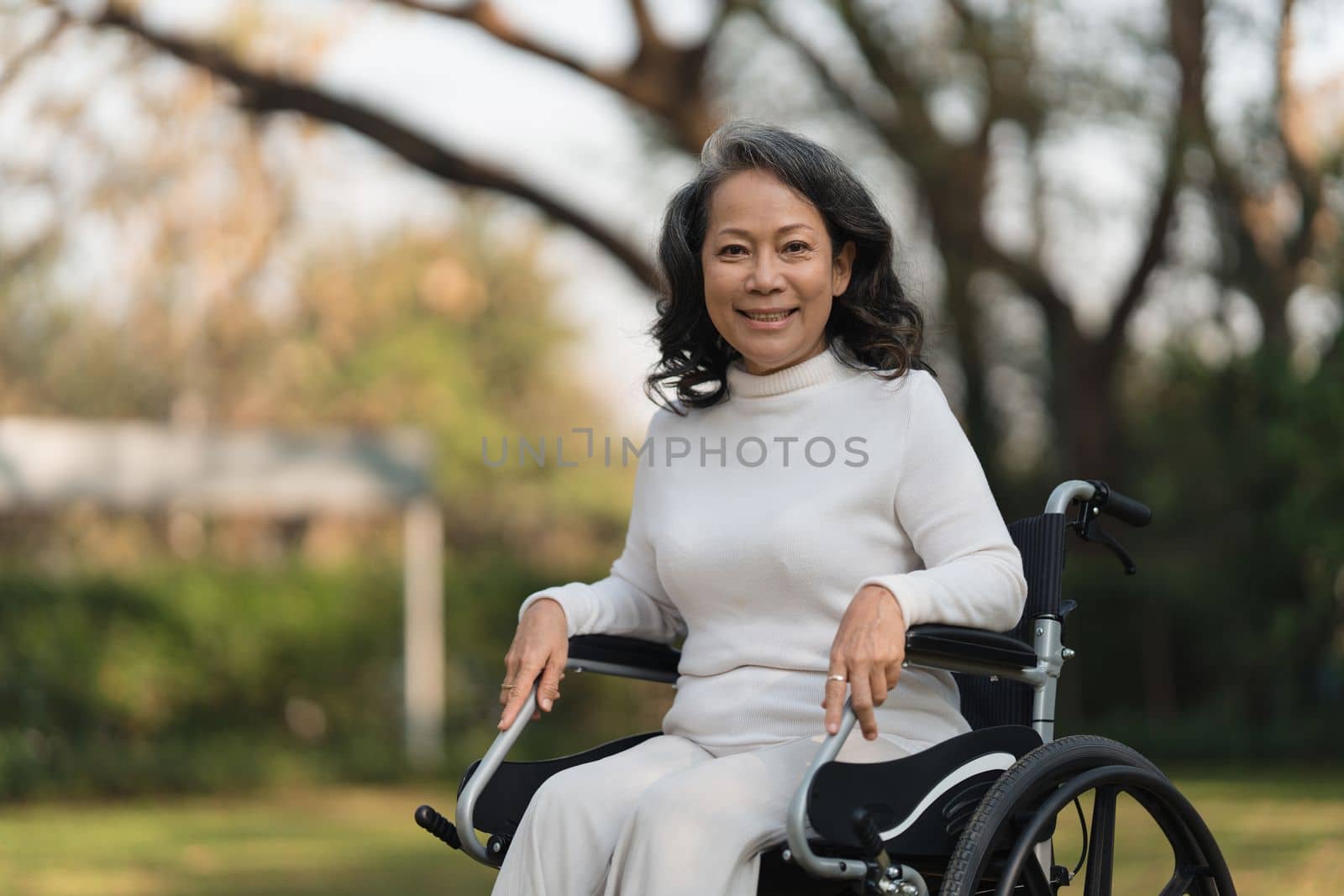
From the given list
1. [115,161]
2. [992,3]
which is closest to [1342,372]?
[992,3]

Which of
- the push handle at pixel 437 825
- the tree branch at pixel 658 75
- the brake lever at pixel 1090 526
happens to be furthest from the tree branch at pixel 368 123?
the push handle at pixel 437 825

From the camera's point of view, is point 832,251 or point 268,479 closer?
point 832,251

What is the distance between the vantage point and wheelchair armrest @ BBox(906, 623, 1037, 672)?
6.34 feet

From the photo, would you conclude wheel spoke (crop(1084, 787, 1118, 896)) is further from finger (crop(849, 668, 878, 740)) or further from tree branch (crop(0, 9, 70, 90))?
tree branch (crop(0, 9, 70, 90))

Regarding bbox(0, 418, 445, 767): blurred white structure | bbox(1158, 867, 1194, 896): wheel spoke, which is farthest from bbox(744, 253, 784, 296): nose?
bbox(0, 418, 445, 767): blurred white structure

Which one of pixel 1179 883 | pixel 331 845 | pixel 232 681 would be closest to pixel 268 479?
pixel 232 681

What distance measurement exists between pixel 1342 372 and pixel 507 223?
23891 mm

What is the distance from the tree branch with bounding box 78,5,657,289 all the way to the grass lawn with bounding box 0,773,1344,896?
3.96 m

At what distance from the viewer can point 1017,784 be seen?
6.41ft

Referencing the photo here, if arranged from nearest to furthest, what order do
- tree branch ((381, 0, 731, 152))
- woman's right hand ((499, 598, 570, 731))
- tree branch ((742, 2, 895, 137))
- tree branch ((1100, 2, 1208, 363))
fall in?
woman's right hand ((499, 598, 570, 731)) < tree branch ((1100, 2, 1208, 363)) < tree branch ((381, 0, 731, 152)) < tree branch ((742, 2, 895, 137))

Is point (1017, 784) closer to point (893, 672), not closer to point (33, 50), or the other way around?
point (893, 672)

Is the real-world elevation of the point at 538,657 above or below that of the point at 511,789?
above

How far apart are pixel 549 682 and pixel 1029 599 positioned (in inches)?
26.6

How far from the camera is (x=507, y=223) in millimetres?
30859
